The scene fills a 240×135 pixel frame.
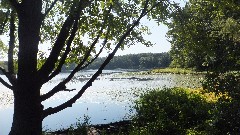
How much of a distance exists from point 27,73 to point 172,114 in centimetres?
1382

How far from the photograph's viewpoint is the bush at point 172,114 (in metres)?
15.6

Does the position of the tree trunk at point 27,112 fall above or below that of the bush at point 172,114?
above

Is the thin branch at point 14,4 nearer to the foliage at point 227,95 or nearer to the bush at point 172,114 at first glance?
the foliage at point 227,95

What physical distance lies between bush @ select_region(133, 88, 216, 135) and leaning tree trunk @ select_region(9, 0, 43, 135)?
8.59 m

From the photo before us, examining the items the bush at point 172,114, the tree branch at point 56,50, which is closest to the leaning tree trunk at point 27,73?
the tree branch at point 56,50

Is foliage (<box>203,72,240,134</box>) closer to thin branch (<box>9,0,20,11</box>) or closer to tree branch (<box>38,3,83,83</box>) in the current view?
tree branch (<box>38,3,83,83</box>)

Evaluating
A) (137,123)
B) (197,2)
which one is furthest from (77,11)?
(137,123)

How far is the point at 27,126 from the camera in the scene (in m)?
6.61

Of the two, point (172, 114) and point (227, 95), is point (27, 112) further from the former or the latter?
point (172, 114)

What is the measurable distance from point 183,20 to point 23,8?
3774 mm

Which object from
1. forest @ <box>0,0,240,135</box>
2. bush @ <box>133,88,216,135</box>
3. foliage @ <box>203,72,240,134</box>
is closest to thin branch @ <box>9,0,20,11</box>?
forest @ <box>0,0,240,135</box>

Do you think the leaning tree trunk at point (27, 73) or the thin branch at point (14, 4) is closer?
the thin branch at point (14, 4)

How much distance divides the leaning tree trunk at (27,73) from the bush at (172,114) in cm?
859

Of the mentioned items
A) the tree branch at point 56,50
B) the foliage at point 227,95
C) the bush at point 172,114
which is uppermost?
the tree branch at point 56,50
